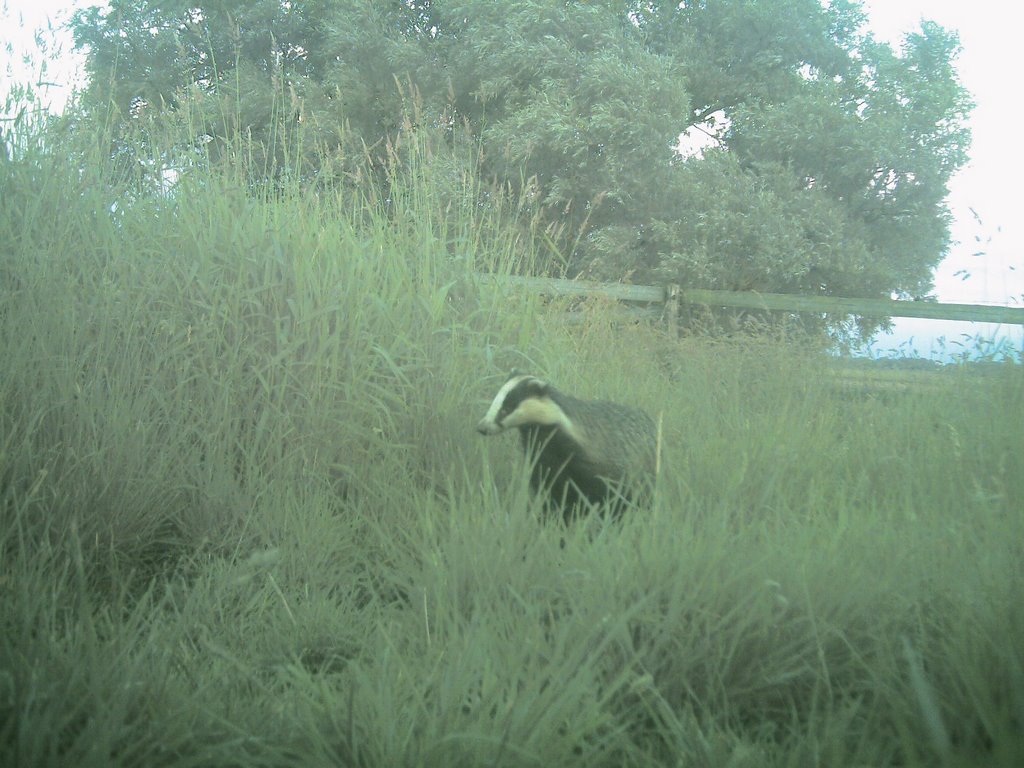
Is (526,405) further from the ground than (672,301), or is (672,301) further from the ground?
(672,301)

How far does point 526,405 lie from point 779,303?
7.70m

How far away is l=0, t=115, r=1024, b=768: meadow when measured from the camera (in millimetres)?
1600

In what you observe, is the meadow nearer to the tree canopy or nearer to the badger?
the badger

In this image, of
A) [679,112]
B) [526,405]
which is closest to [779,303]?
[679,112]

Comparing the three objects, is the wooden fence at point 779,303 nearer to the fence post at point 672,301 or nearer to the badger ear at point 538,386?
the fence post at point 672,301

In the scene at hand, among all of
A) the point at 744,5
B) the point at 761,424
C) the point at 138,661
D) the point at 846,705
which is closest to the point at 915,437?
the point at 761,424

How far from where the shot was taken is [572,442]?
318 centimetres

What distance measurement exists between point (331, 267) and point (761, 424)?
2225 millimetres

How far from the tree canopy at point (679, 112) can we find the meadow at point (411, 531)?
24.0 ft

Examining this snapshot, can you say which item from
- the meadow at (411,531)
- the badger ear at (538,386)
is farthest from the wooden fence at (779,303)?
the badger ear at (538,386)

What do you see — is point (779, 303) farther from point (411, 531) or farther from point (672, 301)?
point (411, 531)

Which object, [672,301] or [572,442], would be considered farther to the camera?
[672,301]

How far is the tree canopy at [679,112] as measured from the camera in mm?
12359

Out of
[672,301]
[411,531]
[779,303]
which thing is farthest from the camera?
[672,301]
